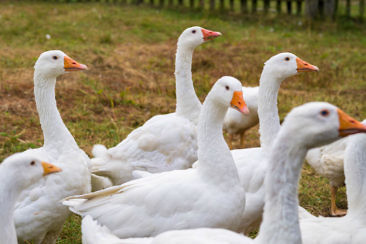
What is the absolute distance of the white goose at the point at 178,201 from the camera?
3572 mm

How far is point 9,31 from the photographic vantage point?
11.0 m

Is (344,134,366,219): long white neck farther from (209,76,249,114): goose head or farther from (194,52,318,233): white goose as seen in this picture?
(209,76,249,114): goose head

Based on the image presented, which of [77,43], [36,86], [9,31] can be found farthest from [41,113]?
[9,31]

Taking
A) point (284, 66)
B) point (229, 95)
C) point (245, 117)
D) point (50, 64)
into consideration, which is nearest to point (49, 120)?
point (50, 64)

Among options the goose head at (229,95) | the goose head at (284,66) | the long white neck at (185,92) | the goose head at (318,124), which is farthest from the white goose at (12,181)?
the long white neck at (185,92)

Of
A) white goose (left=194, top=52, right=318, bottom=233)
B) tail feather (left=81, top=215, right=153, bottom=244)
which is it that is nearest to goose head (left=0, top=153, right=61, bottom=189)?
tail feather (left=81, top=215, right=153, bottom=244)

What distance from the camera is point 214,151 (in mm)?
3781

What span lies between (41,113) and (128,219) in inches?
54.2

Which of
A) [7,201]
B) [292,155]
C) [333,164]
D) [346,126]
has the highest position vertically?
[346,126]

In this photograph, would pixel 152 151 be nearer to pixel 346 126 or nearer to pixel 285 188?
pixel 285 188

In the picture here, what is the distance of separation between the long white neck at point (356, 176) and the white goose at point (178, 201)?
2.91 ft

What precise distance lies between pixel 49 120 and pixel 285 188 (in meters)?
2.43

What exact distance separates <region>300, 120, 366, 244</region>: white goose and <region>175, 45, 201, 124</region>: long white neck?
188 cm

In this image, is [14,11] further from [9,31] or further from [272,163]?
[272,163]
